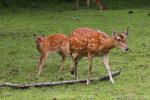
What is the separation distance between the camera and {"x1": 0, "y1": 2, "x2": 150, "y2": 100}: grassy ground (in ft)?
29.1

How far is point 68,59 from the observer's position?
12492mm

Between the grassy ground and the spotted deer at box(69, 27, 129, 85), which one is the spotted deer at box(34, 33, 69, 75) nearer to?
the grassy ground

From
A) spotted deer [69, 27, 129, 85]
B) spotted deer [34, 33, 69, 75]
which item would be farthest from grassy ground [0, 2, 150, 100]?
spotted deer [69, 27, 129, 85]

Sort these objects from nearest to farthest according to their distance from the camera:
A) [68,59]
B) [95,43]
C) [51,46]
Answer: [95,43]
[51,46]
[68,59]

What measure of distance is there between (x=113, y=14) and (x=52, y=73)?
8.48 meters

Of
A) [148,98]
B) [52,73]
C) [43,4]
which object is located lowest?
[43,4]

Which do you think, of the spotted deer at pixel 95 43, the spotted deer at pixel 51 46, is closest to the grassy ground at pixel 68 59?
the spotted deer at pixel 51 46

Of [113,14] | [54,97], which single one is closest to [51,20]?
[113,14]

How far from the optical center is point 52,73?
1093cm

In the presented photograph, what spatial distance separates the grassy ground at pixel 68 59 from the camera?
8.87 m

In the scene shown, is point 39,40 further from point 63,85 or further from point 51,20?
point 51,20

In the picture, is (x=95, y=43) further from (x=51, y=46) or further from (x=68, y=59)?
(x=68, y=59)

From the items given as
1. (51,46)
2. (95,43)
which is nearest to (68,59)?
(51,46)

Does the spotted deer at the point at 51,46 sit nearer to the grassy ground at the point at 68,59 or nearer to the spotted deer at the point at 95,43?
the grassy ground at the point at 68,59
